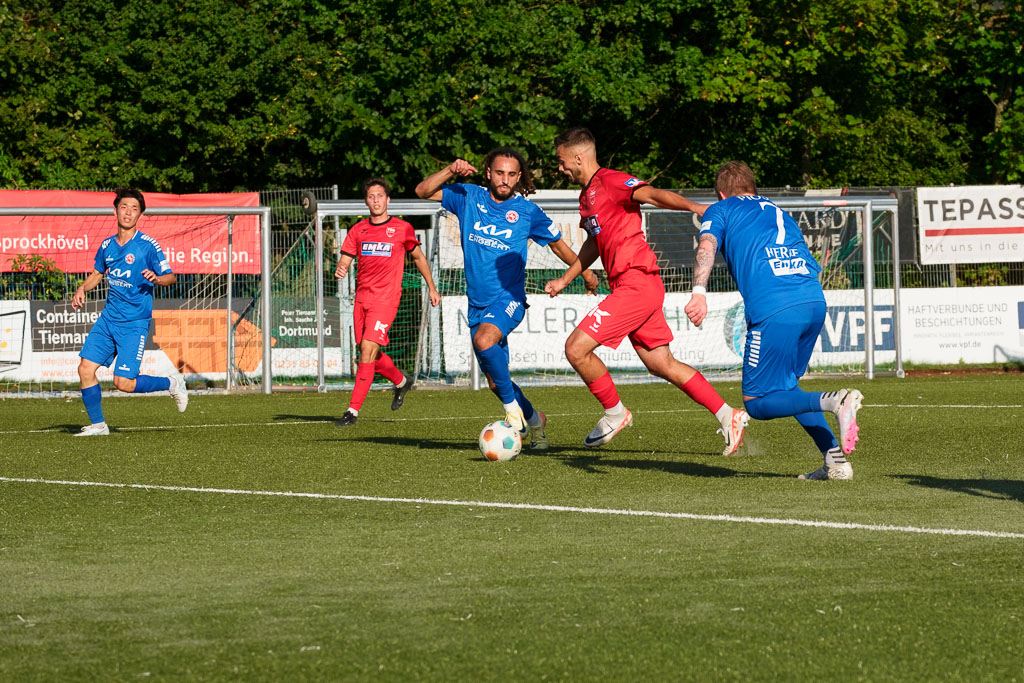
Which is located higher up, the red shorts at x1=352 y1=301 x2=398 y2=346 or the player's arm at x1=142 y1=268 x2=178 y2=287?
the player's arm at x1=142 y1=268 x2=178 y2=287

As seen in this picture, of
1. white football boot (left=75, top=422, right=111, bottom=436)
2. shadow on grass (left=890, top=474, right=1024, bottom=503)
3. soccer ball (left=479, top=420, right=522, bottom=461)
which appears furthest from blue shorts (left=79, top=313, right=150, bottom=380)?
shadow on grass (left=890, top=474, right=1024, bottom=503)

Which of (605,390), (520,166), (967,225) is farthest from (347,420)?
(967,225)

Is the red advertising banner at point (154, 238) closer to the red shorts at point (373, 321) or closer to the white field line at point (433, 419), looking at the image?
the white field line at point (433, 419)

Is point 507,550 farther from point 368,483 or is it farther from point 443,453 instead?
point 443,453

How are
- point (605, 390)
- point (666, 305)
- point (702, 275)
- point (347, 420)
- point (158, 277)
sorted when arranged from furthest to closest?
1. point (666, 305)
2. point (347, 420)
3. point (158, 277)
4. point (605, 390)
5. point (702, 275)

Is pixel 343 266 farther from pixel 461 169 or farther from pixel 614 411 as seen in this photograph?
pixel 614 411

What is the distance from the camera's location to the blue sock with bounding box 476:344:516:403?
917 centimetres

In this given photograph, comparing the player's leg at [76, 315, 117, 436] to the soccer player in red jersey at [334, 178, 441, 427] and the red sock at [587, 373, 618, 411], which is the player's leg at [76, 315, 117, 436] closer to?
the soccer player in red jersey at [334, 178, 441, 427]

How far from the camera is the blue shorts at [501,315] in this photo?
362 inches

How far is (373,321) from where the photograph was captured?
12.5 m

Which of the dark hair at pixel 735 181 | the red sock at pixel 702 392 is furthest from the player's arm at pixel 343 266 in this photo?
the dark hair at pixel 735 181

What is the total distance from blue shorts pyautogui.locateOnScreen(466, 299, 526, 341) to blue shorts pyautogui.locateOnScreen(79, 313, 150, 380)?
3.35 metres

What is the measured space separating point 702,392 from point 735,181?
1.51 meters

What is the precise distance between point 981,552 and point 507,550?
1.80 meters
